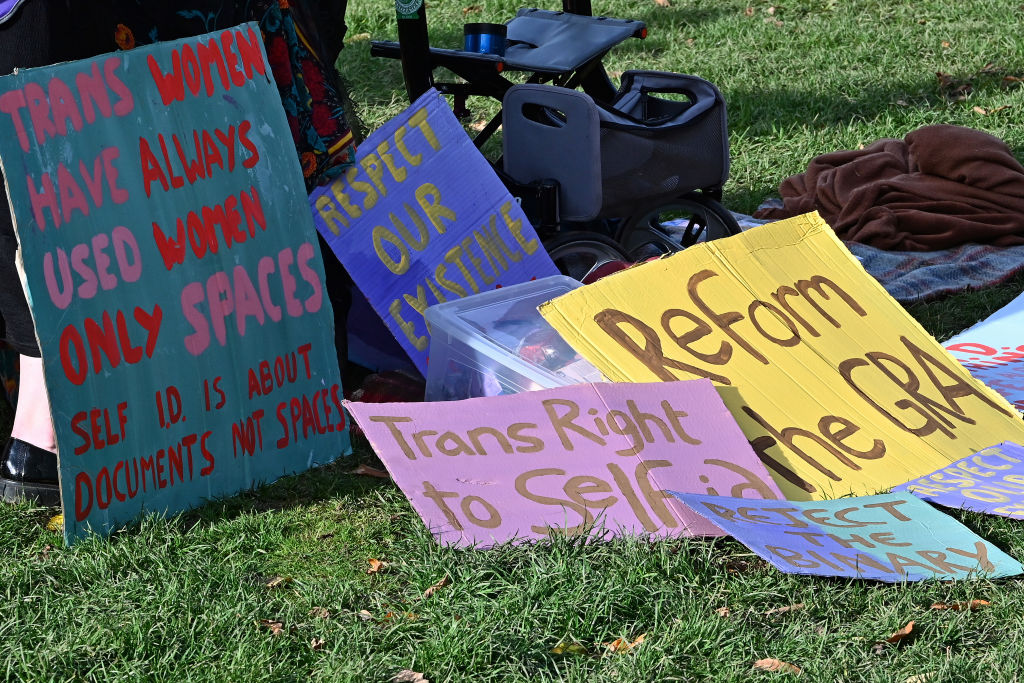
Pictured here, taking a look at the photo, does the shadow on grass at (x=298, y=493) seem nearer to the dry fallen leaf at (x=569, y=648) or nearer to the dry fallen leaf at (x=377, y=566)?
the dry fallen leaf at (x=377, y=566)

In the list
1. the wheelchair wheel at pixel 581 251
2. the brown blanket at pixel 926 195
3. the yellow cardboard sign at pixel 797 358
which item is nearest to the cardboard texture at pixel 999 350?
the yellow cardboard sign at pixel 797 358

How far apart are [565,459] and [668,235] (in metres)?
1.80

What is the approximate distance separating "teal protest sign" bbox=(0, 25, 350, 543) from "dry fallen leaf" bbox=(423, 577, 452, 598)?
0.74 m

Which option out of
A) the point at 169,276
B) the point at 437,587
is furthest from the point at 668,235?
the point at 437,587

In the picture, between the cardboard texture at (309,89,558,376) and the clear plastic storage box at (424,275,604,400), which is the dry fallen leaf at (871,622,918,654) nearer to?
the clear plastic storage box at (424,275,604,400)

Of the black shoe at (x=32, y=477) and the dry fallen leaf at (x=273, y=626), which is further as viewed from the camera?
the black shoe at (x=32, y=477)

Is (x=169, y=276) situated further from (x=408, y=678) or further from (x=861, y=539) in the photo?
(x=861, y=539)

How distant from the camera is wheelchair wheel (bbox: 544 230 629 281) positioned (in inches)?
157

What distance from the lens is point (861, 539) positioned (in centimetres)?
272

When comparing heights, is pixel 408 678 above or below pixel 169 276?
below

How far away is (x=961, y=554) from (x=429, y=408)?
131 cm

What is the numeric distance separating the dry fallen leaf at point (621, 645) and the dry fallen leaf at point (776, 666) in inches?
9.4

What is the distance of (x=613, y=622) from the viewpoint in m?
2.52

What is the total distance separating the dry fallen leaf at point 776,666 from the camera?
93.6 inches
